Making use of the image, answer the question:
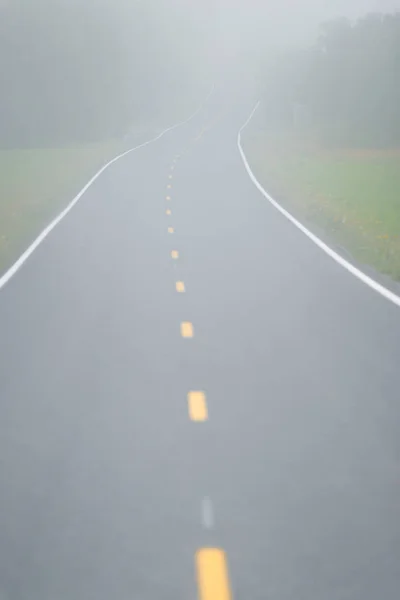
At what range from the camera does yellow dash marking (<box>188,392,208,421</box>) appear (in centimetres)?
777

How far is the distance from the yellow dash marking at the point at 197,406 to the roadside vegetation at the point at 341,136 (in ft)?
24.1

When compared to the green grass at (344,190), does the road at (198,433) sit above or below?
above

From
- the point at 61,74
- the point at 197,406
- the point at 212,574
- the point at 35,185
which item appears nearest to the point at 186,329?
the point at 197,406

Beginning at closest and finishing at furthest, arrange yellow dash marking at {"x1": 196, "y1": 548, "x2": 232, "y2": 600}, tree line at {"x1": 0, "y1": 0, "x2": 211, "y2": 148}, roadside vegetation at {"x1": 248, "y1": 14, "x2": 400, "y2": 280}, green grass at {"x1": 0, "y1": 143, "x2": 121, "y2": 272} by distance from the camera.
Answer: yellow dash marking at {"x1": 196, "y1": 548, "x2": 232, "y2": 600}
green grass at {"x1": 0, "y1": 143, "x2": 121, "y2": 272}
roadside vegetation at {"x1": 248, "y1": 14, "x2": 400, "y2": 280}
tree line at {"x1": 0, "y1": 0, "x2": 211, "y2": 148}

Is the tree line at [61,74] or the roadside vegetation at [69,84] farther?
the tree line at [61,74]

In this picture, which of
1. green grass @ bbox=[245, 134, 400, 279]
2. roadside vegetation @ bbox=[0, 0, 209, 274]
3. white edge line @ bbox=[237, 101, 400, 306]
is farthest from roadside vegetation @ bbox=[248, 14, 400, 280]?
roadside vegetation @ bbox=[0, 0, 209, 274]

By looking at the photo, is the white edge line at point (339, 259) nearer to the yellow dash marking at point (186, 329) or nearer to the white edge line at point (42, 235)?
the yellow dash marking at point (186, 329)

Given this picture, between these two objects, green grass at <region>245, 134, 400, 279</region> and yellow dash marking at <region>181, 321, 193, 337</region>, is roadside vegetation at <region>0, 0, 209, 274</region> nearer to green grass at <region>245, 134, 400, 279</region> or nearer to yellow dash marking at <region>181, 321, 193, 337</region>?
green grass at <region>245, 134, 400, 279</region>

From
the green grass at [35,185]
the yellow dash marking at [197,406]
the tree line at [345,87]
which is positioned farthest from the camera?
the tree line at [345,87]

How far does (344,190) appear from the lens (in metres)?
32.5

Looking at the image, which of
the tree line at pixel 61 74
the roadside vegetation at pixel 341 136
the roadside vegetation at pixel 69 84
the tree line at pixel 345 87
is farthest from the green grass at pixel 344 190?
the tree line at pixel 61 74

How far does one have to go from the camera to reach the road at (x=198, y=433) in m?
5.05

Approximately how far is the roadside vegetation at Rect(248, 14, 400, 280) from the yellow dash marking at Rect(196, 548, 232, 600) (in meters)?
10.4

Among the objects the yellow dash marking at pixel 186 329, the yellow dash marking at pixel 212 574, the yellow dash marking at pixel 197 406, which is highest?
the yellow dash marking at pixel 212 574
